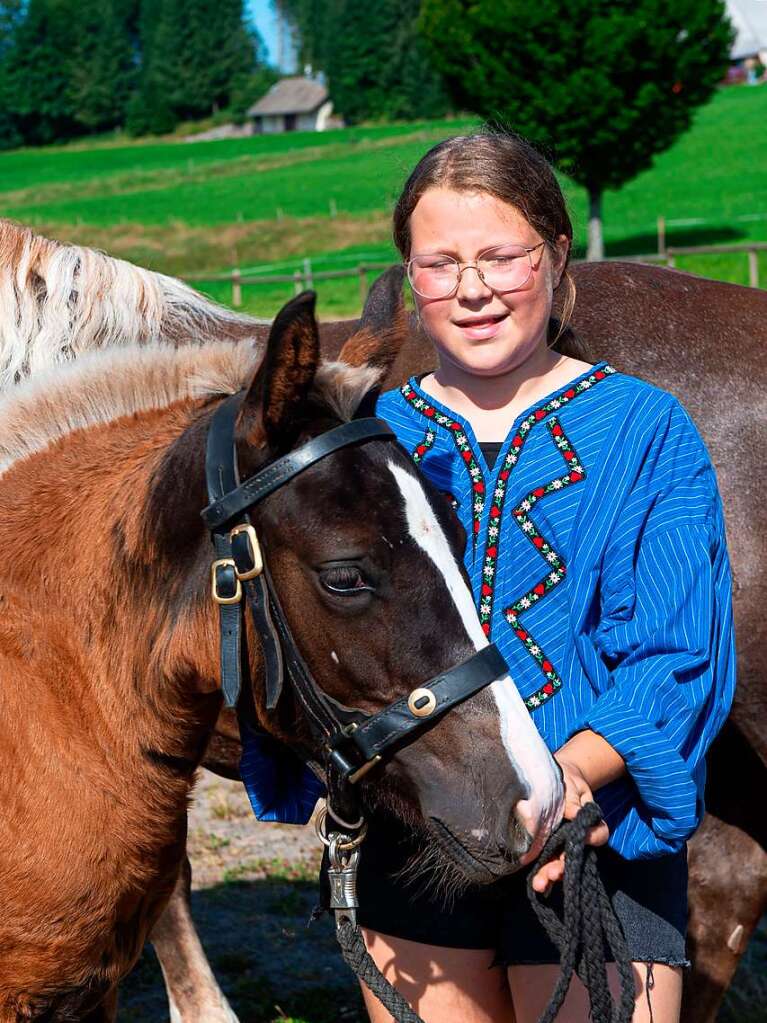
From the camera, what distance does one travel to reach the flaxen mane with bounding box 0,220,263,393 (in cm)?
356

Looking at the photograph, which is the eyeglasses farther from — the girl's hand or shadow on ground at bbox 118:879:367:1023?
shadow on ground at bbox 118:879:367:1023

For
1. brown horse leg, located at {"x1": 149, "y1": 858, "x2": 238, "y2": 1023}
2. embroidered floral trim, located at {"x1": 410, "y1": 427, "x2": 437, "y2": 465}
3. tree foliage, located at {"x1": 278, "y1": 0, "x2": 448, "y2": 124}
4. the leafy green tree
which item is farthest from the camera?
tree foliage, located at {"x1": 278, "y1": 0, "x2": 448, "y2": 124}

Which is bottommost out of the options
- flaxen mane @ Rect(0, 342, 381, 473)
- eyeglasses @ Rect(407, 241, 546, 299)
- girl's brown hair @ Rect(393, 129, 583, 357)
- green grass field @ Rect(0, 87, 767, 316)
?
green grass field @ Rect(0, 87, 767, 316)

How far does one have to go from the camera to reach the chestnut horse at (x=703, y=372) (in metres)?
3.48

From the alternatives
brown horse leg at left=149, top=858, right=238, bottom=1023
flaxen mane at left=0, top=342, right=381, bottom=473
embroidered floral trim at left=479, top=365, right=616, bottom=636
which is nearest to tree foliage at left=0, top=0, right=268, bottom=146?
brown horse leg at left=149, top=858, right=238, bottom=1023

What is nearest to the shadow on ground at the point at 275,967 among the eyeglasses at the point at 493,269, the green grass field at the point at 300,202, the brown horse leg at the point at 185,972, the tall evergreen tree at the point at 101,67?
the brown horse leg at the point at 185,972

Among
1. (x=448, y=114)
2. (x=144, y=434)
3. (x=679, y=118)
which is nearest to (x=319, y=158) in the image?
(x=448, y=114)

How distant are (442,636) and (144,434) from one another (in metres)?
0.86

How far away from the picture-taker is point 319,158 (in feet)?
193

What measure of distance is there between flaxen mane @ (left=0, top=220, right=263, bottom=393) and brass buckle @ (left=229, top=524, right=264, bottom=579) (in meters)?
1.50

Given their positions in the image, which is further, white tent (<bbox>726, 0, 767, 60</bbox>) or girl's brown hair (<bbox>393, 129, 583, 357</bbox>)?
white tent (<bbox>726, 0, 767, 60</bbox>)

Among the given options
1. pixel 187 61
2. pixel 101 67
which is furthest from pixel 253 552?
pixel 187 61

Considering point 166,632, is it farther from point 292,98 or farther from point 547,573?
point 292,98

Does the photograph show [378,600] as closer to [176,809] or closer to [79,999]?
[176,809]
